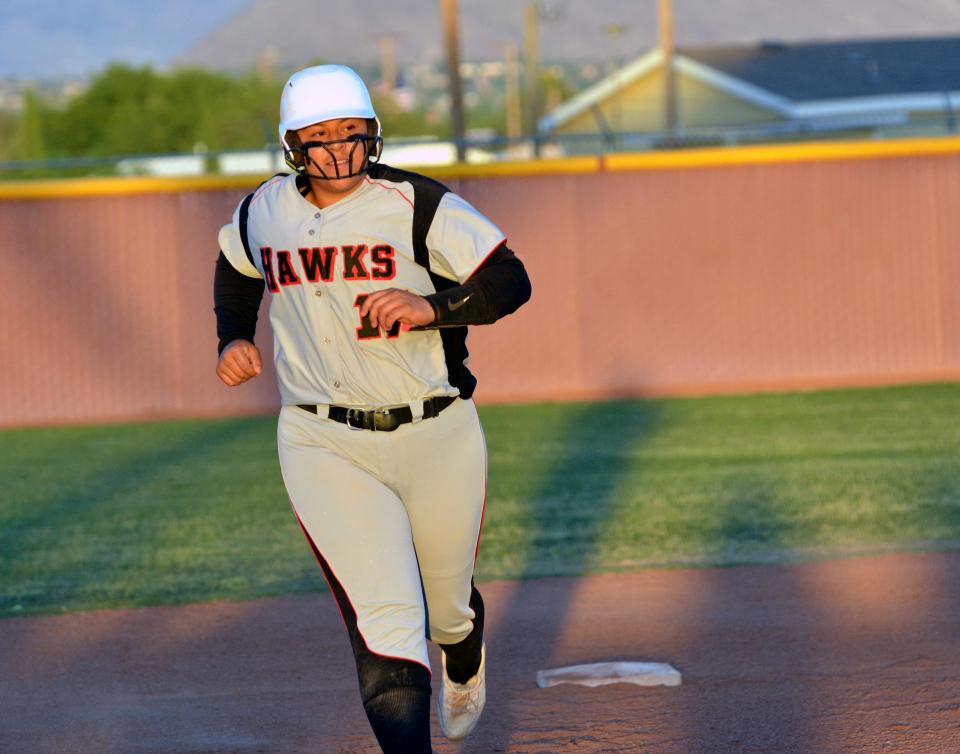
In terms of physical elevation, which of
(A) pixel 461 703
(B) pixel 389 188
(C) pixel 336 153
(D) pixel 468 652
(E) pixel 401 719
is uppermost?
(C) pixel 336 153

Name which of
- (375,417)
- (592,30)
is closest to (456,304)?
(375,417)

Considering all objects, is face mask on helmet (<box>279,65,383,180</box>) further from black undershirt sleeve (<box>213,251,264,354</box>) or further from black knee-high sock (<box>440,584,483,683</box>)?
black knee-high sock (<box>440,584,483,683</box>)

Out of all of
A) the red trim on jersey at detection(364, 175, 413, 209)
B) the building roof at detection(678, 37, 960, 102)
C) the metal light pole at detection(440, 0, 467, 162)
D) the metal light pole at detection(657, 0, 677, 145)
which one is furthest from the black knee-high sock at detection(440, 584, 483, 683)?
the building roof at detection(678, 37, 960, 102)

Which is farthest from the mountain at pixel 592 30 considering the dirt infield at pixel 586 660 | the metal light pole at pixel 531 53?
the dirt infield at pixel 586 660

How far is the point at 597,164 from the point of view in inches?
601

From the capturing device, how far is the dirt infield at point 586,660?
14.6 feet

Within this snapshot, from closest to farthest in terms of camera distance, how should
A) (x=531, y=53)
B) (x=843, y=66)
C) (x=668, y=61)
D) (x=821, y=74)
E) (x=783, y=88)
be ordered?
(x=668, y=61) → (x=783, y=88) → (x=821, y=74) → (x=843, y=66) → (x=531, y=53)

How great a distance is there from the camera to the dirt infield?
4.45 metres

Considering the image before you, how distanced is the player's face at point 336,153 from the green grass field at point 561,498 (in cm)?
363

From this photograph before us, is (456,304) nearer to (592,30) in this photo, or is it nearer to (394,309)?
(394,309)

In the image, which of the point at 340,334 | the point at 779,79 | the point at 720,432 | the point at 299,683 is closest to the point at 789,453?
the point at 720,432

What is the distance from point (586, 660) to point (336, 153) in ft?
8.42

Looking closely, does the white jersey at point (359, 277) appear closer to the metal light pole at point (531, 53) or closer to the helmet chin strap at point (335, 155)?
the helmet chin strap at point (335, 155)

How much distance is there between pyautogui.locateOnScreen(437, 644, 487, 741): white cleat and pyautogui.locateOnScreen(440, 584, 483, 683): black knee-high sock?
0.02m
